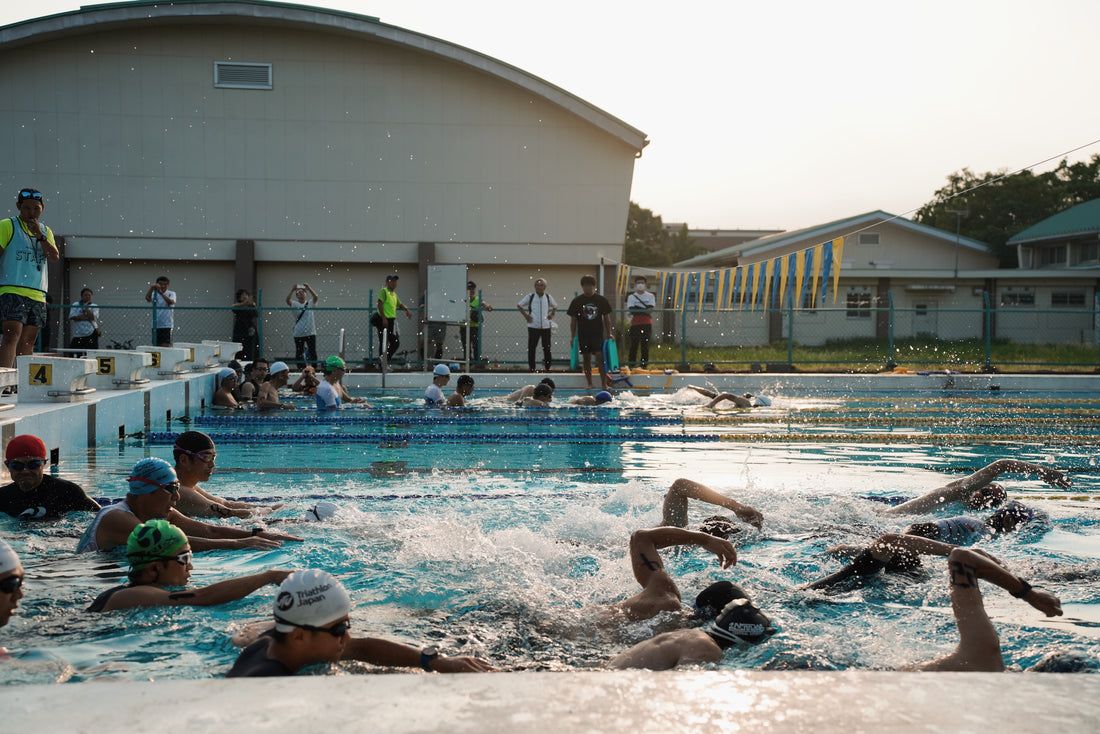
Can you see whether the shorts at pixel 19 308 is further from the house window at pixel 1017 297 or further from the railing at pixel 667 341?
the house window at pixel 1017 297

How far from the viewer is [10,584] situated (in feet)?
11.3

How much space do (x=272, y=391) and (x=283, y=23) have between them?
1135cm

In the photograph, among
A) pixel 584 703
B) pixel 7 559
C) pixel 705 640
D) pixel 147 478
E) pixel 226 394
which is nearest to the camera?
pixel 584 703

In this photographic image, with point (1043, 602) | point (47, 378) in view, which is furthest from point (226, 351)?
point (1043, 602)

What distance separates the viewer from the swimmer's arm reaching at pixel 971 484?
627 centimetres

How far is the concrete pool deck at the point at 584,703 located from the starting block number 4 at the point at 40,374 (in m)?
7.49

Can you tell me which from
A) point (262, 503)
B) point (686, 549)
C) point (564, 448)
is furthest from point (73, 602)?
point (564, 448)

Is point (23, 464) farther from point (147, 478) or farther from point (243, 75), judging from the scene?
point (243, 75)

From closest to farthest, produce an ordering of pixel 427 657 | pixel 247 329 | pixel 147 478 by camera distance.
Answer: pixel 427 657 → pixel 147 478 → pixel 247 329

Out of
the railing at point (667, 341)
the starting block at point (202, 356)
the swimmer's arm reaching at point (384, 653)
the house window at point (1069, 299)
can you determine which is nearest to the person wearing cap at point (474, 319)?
the railing at point (667, 341)

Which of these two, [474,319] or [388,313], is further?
[474,319]

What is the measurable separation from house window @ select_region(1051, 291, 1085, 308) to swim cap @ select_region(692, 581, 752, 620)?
33500 mm

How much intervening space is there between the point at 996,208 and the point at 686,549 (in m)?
47.0

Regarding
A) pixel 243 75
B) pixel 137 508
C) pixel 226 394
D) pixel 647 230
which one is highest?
pixel 647 230
